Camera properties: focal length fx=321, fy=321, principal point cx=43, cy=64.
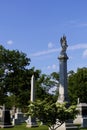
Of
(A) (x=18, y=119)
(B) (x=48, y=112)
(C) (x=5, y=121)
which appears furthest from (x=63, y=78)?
(A) (x=18, y=119)

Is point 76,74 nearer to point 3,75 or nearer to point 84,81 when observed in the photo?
point 84,81

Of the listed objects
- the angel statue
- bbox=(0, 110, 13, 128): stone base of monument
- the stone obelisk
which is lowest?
bbox=(0, 110, 13, 128): stone base of monument

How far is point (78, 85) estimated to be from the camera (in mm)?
68250

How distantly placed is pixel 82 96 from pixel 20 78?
2110cm

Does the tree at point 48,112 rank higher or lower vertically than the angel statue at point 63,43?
lower

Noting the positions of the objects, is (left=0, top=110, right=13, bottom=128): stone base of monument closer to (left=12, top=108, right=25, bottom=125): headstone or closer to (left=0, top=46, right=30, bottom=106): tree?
(left=12, top=108, right=25, bottom=125): headstone

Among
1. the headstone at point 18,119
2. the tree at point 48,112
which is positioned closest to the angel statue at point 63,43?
the tree at point 48,112

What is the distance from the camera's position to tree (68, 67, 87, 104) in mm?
67162

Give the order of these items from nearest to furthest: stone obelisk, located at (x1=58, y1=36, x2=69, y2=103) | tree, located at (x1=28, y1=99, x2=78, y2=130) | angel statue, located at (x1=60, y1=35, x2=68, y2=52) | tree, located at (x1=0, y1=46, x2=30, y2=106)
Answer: tree, located at (x1=28, y1=99, x2=78, y2=130)
stone obelisk, located at (x1=58, y1=36, x2=69, y2=103)
angel statue, located at (x1=60, y1=35, x2=68, y2=52)
tree, located at (x1=0, y1=46, x2=30, y2=106)

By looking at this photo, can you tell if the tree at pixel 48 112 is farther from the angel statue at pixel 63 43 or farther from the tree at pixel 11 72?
the tree at pixel 11 72

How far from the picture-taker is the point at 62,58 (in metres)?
25.3

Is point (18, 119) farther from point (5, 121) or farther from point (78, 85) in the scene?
point (78, 85)

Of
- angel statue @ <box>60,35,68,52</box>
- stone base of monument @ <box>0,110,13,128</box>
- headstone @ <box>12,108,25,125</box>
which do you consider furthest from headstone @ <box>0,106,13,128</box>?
angel statue @ <box>60,35,68,52</box>

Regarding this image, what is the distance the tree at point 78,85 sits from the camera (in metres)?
67.2
